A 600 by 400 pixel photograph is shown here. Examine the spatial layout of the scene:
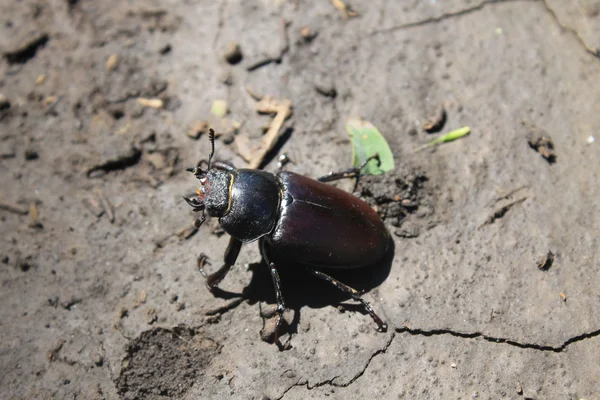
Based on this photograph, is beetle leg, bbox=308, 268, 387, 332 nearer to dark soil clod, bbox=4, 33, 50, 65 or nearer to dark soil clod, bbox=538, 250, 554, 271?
dark soil clod, bbox=538, 250, 554, 271

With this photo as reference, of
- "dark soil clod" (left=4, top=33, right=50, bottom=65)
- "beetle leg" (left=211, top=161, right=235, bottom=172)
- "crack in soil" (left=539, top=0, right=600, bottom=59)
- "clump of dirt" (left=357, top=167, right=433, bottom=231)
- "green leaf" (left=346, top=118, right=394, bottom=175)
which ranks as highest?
"crack in soil" (left=539, top=0, right=600, bottom=59)

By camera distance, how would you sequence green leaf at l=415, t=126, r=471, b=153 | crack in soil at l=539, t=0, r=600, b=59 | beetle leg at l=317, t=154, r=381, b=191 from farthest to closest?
1. crack in soil at l=539, t=0, r=600, b=59
2. green leaf at l=415, t=126, r=471, b=153
3. beetle leg at l=317, t=154, r=381, b=191

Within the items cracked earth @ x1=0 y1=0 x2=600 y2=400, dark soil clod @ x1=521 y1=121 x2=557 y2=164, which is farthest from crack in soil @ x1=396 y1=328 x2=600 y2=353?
dark soil clod @ x1=521 y1=121 x2=557 y2=164

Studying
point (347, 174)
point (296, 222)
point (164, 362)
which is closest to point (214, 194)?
point (296, 222)

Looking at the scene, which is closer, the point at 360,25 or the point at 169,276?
the point at 169,276

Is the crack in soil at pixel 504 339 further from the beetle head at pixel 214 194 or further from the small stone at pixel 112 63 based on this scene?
the small stone at pixel 112 63

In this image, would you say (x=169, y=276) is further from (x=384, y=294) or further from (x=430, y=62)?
(x=430, y=62)

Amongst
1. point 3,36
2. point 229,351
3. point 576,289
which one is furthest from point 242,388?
point 3,36
